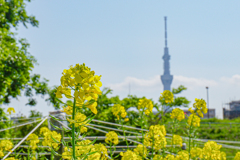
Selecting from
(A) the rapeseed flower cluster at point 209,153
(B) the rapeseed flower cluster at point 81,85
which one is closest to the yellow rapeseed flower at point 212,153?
(A) the rapeseed flower cluster at point 209,153

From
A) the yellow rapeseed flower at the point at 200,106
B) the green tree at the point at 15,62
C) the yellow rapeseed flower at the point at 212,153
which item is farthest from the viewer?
the green tree at the point at 15,62

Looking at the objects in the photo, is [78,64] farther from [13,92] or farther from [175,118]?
[13,92]

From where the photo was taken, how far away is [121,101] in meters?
6.21

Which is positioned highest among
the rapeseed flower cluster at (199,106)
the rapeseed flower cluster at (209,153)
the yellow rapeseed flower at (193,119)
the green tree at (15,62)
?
the green tree at (15,62)

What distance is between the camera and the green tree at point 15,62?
677cm

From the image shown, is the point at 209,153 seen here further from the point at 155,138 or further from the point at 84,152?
the point at 84,152

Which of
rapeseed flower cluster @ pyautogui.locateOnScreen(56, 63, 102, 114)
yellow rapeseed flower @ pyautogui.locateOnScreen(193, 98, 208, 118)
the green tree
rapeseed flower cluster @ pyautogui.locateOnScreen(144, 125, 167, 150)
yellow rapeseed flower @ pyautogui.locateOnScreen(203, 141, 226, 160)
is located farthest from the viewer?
the green tree

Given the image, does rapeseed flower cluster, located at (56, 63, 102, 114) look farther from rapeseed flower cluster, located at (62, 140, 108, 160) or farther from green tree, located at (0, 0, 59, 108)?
green tree, located at (0, 0, 59, 108)

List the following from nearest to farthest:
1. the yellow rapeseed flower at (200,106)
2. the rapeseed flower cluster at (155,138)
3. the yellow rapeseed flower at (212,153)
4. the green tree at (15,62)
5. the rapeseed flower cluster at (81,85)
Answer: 1. the rapeseed flower cluster at (81,85)
2. the rapeseed flower cluster at (155,138)
3. the yellow rapeseed flower at (212,153)
4. the yellow rapeseed flower at (200,106)
5. the green tree at (15,62)

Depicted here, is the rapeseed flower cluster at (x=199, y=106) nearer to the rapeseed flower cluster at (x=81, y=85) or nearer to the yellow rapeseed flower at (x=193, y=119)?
the yellow rapeseed flower at (x=193, y=119)

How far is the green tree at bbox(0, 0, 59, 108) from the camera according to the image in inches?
266

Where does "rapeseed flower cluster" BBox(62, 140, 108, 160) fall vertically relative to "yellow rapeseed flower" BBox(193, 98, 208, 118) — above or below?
below

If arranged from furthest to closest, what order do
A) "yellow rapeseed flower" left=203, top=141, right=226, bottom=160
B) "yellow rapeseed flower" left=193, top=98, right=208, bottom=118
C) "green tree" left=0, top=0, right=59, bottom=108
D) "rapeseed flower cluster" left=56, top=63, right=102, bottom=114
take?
"green tree" left=0, top=0, right=59, bottom=108 → "yellow rapeseed flower" left=193, top=98, right=208, bottom=118 → "yellow rapeseed flower" left=203, top=141, right=226, bottom=160 → "rapeseed flower cluster" left=56, top=63, right=102, bottom=114

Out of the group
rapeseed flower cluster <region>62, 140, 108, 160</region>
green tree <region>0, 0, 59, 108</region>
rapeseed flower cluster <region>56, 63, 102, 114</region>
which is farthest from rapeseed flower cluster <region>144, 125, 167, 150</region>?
green tree <region>0, 0, 59, 108</region>
